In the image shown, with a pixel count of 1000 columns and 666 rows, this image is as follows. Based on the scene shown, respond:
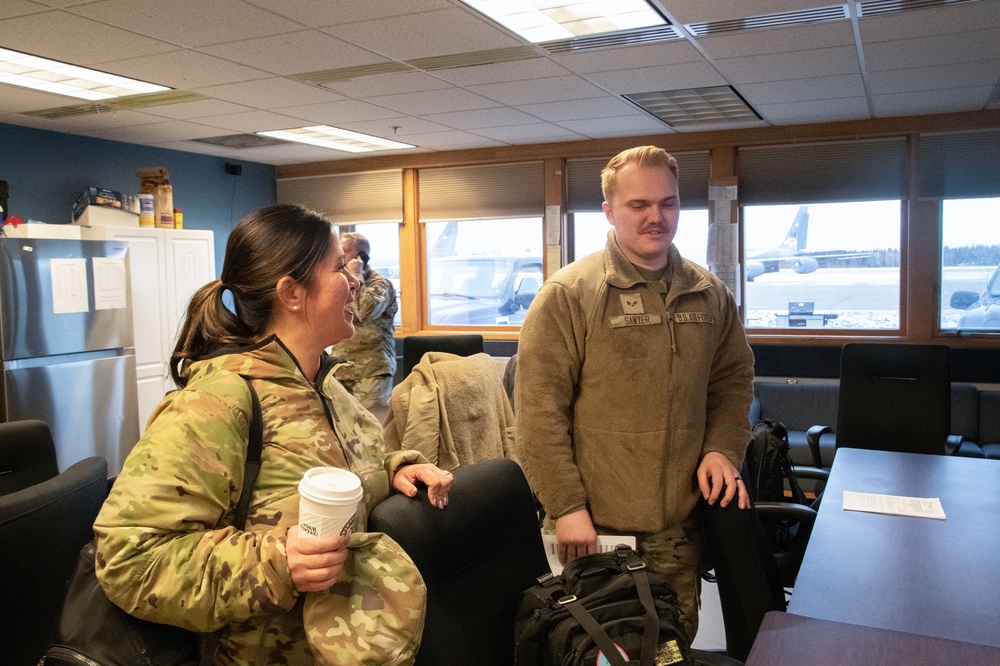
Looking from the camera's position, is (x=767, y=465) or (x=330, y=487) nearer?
(x=330, y=487)

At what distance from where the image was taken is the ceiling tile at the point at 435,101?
4.56 m

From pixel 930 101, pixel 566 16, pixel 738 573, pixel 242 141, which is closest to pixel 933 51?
pixel 930 101

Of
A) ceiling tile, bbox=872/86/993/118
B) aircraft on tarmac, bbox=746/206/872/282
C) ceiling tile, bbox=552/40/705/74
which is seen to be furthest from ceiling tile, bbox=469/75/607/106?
aircraft on tarmac, bbox=746/206/872/282

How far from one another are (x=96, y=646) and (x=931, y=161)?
575 centimetres

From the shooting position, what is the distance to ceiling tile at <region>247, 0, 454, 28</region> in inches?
117

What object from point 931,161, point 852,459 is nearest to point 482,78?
point 852,459

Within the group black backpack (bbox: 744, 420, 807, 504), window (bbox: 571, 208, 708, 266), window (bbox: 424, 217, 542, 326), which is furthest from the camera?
window (bbox: 424, 217, 542, 326)

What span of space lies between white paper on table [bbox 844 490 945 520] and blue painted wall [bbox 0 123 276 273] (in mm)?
4243

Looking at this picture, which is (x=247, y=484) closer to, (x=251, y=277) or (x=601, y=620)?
(x=251, y=277)

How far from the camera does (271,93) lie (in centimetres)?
444

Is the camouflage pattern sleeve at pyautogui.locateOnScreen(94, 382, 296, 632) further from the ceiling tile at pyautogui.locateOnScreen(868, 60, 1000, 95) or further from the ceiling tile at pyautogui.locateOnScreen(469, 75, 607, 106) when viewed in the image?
the ceiling tile at pyautogui.locateOnScreen(868, 60, 1000, 95)

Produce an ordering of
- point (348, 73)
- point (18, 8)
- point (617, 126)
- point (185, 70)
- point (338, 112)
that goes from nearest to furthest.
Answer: point (18, 8) < point (185, 70) < point (348, 73) < point (338, 112) < point (617, 126)

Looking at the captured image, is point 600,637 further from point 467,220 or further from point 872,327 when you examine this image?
point 467,220

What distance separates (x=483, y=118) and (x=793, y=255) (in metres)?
2.53
